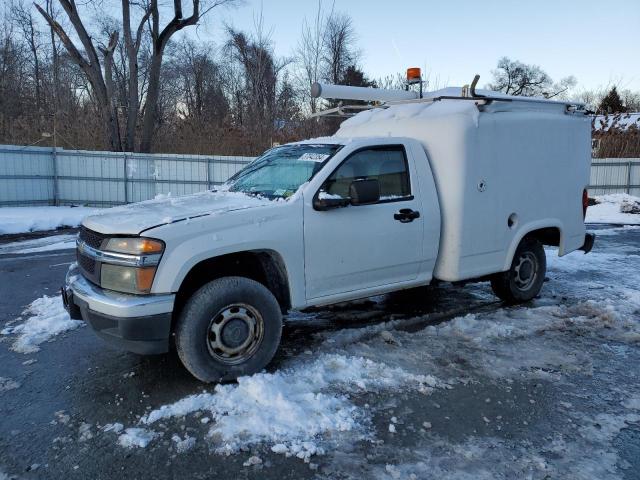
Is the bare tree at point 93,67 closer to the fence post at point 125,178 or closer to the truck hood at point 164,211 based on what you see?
the fence post at point 125,178

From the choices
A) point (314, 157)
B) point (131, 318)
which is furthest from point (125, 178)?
point (131, 318)

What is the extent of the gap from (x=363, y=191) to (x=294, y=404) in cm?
172

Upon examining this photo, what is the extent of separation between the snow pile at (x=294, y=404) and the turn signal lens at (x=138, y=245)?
1.07 m

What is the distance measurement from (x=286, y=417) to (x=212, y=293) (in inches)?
40.1

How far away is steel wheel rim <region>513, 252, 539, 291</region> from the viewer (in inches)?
232

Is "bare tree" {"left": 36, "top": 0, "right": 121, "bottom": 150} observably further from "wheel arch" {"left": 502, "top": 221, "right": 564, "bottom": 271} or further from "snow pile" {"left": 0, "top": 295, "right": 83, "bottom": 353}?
"wheel arch" {"left": 502, "top": 221, "right": 564, "bottom": 271}

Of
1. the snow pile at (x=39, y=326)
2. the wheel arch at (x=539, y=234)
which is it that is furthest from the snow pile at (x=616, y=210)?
the snow pile at (x=39, y=326)

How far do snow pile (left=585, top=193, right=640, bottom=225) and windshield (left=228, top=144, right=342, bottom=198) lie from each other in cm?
1233

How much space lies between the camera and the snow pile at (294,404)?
10.1 ft

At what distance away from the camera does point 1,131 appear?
20422 mm

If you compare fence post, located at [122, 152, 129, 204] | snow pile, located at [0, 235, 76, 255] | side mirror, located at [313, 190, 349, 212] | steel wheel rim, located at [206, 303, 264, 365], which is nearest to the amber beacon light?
side mirror, located at [313, 190, 349, 212]

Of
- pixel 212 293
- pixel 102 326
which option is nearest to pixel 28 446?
pixel 102 326

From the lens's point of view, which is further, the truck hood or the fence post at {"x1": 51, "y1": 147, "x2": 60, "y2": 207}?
the fence post at {"x1": 51, "y1": 147, "x2": 60, "y2": 207}

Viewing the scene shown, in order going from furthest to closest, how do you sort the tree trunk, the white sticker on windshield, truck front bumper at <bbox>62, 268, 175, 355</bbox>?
the tree trunk < the white sticker on windshield < truck front bumper at <bbox>62, 268, 175, 355</bbox>
